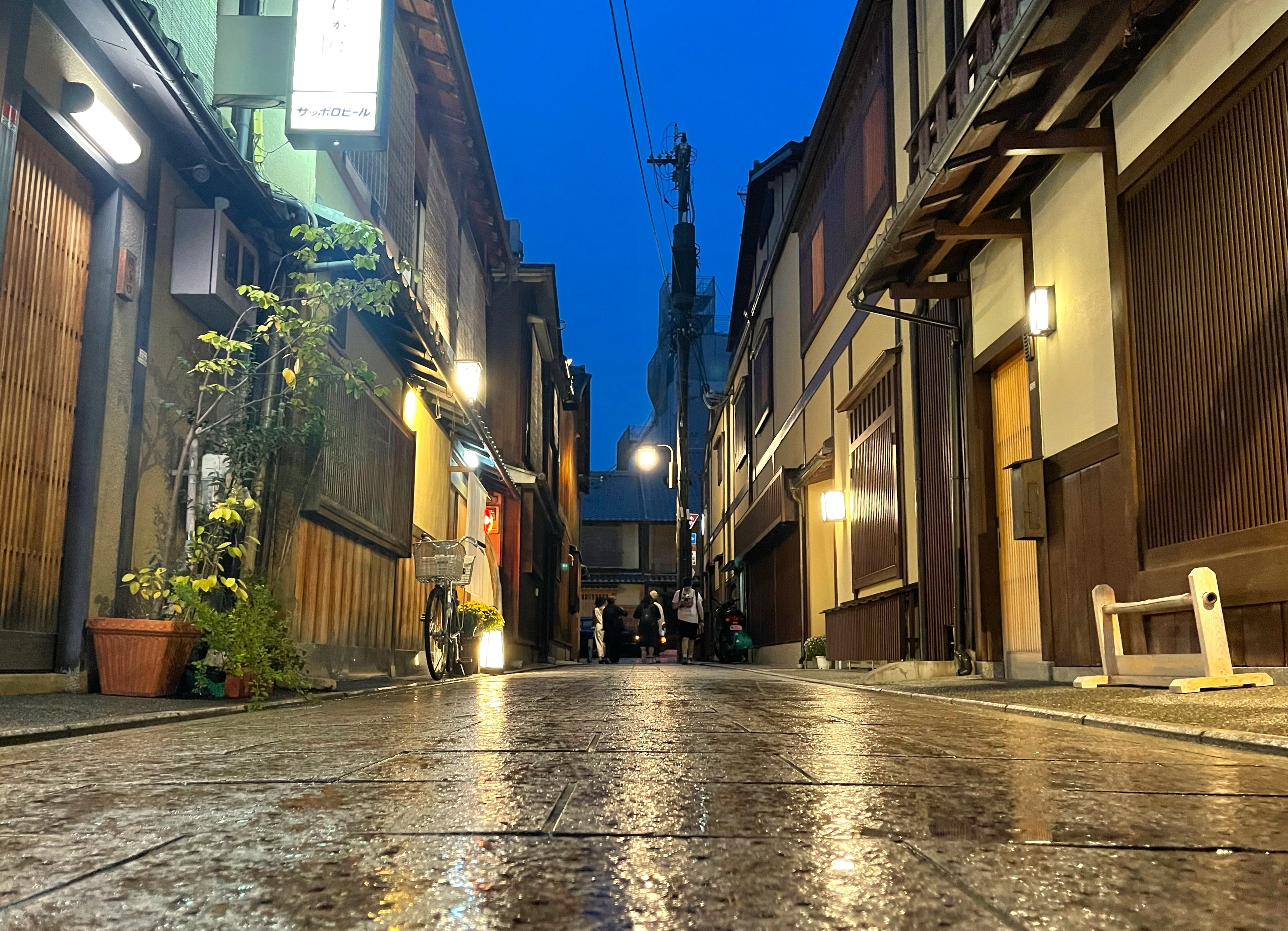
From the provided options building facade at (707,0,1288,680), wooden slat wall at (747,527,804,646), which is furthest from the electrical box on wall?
wooden slat wall at (747,527,804,646)

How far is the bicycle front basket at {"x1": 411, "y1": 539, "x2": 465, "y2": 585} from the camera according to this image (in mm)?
11062

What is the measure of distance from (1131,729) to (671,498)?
43.3m

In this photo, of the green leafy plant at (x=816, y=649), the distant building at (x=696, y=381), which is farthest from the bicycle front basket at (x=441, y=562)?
the distant building at (x=696, y=381)

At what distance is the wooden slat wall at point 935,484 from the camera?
10859 mm

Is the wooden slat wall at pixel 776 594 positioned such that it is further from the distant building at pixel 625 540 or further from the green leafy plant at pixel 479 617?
the distant building at pixel 625 540

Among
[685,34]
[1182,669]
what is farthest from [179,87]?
[685,34]

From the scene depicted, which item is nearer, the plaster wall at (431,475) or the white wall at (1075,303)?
the white wall at (1075,303)

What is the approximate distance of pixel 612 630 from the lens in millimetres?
28125

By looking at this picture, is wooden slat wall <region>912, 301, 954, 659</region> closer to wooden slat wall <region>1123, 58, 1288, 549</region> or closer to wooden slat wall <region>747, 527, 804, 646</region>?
wooden slat wall <region>1123, 58, 1288, 549</region>

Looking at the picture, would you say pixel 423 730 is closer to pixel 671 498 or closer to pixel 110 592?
pixel 110 592

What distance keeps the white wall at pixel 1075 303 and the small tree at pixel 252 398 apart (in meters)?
5.09

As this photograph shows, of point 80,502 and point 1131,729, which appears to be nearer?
point 1131,729

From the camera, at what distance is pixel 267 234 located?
8203 mm

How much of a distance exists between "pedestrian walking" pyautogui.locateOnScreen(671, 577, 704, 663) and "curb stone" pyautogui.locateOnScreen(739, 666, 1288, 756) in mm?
16641
